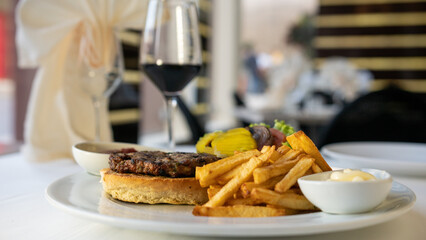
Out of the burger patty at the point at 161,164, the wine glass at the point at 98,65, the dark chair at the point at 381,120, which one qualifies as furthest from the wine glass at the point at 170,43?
the dark chair at the point at 381,120

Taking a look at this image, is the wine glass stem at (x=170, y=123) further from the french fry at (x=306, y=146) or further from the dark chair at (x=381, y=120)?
the dark chair at (x=381, y=120)

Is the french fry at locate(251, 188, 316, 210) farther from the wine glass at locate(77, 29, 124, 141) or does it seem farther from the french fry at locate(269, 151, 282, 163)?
the wine glass at locate(77, 29, 124, 141)

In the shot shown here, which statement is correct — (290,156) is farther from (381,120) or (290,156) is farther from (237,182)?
(381,120)

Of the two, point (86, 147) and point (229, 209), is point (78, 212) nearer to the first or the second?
point (229, 209)

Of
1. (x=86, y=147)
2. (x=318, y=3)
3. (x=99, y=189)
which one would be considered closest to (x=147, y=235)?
(x=99, y=189)

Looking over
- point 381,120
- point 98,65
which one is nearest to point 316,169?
point 98,65

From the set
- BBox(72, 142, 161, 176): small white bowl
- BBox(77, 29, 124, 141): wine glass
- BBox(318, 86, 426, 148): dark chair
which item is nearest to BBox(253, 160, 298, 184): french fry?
BBox(72, 142, 161, 176): small white bowl
